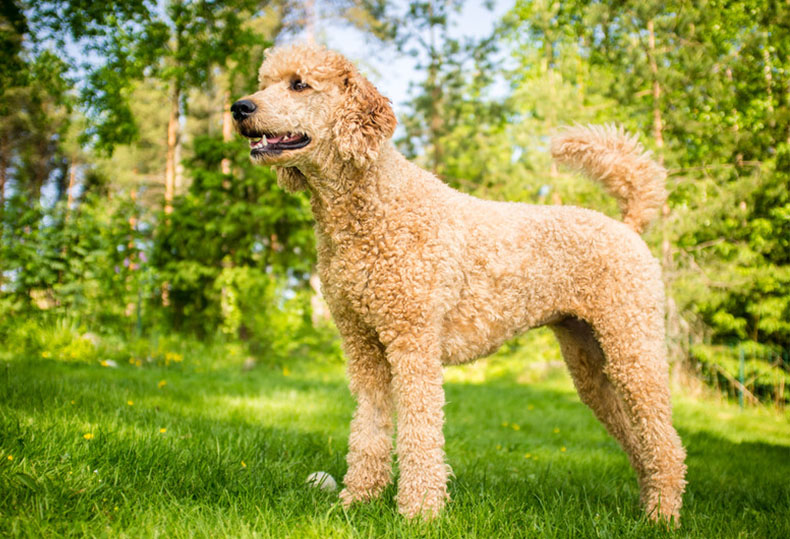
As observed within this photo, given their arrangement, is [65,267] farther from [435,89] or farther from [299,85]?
[435,89]

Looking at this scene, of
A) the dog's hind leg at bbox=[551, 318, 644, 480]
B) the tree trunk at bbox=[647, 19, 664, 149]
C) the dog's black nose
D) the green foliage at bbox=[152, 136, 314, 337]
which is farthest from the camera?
the green foliage at bbox=[152, 136, 314, 337]

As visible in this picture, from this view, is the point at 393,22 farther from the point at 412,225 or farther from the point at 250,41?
the point at 412,225

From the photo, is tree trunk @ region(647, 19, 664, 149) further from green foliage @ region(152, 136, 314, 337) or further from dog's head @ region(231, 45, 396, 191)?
dog's head @ region(231, 45, 396, 191)

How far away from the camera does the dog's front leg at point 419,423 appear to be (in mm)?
2348

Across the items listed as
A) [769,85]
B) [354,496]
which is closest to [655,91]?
[769,85]

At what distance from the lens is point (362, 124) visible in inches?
91.3

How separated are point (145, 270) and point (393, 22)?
8.98m

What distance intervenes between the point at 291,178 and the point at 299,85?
428 millimetres

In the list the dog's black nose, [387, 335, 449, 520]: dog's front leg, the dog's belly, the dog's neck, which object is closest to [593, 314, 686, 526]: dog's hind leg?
the dog's belly

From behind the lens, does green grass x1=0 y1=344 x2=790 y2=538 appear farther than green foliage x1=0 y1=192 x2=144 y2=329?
No

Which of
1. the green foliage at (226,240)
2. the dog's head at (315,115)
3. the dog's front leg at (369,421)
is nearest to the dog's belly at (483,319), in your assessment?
the dog's front leg at (369,421)

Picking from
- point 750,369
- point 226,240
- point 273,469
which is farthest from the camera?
point 226,240

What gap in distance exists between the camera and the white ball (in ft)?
8.79

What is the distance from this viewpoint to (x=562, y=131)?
11.2 feet
